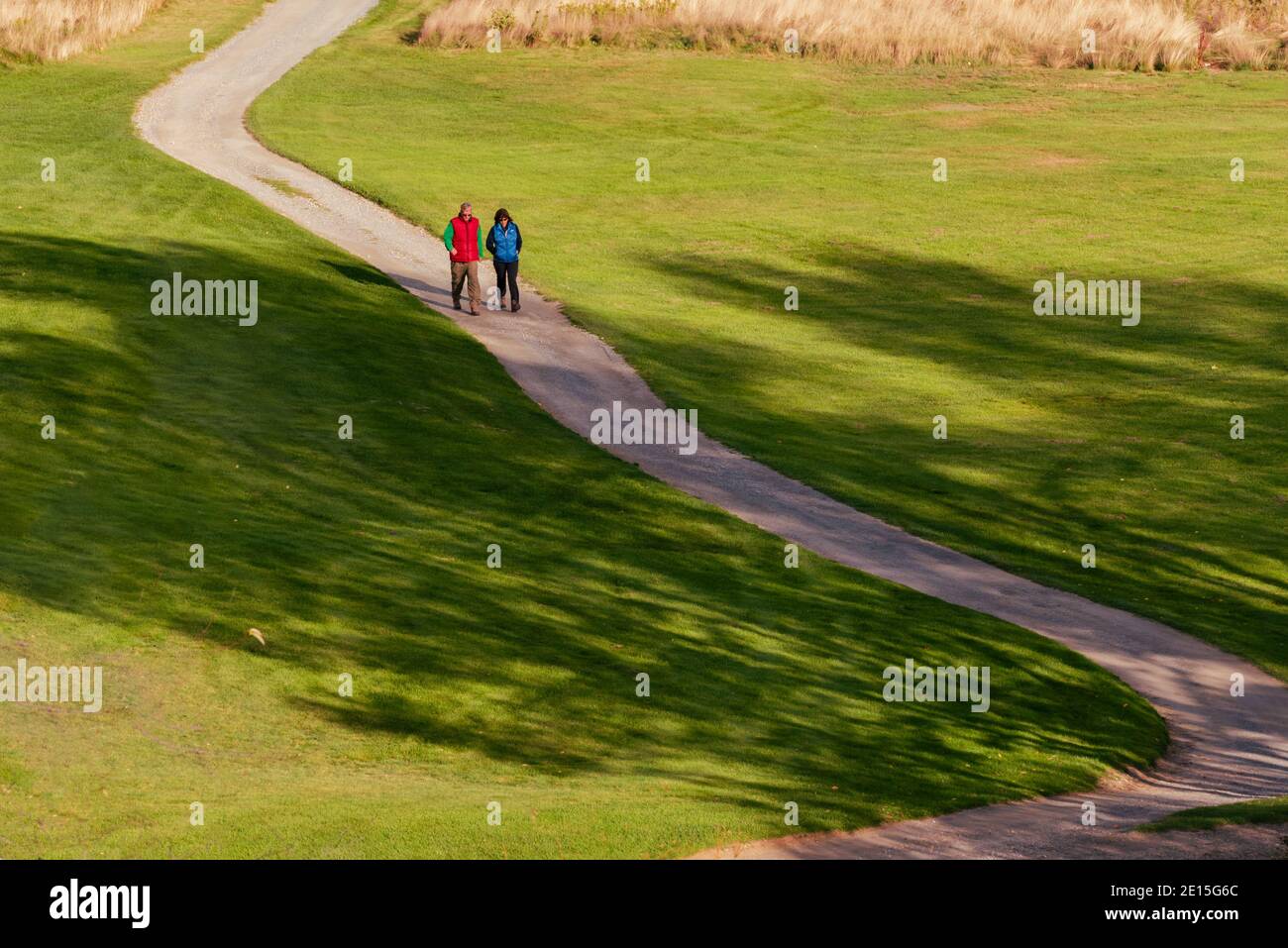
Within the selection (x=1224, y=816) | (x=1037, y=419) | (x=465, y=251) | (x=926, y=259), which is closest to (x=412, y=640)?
(x=1224, y=816)

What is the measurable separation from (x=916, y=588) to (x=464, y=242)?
16002 mm

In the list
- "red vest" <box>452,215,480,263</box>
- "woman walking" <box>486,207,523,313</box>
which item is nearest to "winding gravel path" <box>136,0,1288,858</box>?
"woman walking" <box>486,207,523,313</box>

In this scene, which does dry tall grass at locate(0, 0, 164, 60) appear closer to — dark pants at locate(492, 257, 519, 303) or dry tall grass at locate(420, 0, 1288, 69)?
dry tall grass at locate(420, 0, 1288, 69)

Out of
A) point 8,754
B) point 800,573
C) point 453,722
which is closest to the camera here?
point 8,754

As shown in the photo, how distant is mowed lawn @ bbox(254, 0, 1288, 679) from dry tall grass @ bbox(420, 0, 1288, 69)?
5.54ft

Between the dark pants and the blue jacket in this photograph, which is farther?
the dark pants

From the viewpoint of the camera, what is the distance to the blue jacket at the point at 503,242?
3616 centimetres

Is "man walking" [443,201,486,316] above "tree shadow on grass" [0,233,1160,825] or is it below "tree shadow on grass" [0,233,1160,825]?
above

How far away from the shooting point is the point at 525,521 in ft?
80.8

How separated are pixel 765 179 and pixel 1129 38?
65.9ft

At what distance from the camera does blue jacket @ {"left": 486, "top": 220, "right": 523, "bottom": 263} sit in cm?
3616

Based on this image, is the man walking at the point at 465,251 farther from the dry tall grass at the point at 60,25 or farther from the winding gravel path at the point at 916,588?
the dry tall grass at the point at 60,25

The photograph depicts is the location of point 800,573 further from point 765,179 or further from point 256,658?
point 765,179
